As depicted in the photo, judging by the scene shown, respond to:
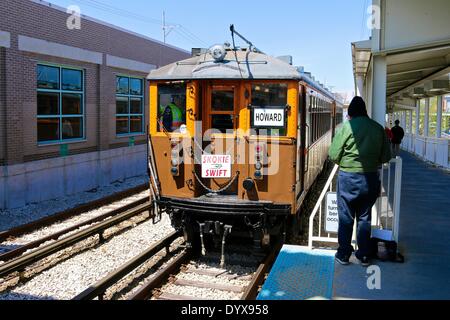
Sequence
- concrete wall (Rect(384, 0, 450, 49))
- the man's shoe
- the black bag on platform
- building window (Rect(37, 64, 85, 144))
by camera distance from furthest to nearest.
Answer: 1. building window (Rect(37, 64, 85, 144))
2. concrete wall (Rect(384, 0, 450, 49))
3. the black bag on platform
4. the man's shoe

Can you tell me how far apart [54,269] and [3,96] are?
638 centimetres

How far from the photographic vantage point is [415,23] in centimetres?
632

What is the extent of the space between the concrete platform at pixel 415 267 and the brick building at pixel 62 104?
369 inches

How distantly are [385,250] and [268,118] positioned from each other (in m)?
2.52

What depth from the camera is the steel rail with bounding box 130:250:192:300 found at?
6109 mm

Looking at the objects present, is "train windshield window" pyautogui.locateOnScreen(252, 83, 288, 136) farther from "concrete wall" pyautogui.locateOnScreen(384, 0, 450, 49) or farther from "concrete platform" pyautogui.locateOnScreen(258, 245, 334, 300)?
"concrete platform" pyautogui.locateOnScreen(258, 245, 334, 300)

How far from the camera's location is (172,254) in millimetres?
8062

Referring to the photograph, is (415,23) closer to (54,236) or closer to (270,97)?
(270,97)

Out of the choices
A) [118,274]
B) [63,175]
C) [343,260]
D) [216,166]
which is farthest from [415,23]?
[63,175]

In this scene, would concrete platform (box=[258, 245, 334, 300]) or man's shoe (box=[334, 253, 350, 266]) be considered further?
man's shoe (box=[334, 253, 350, 266])

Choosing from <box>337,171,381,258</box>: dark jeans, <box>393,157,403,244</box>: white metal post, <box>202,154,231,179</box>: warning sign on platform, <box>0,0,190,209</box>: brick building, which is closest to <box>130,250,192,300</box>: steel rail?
<box>202,154,231,179</box>: warning sign on platform

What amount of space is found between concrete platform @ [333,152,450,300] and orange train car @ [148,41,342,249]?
1.76 metres

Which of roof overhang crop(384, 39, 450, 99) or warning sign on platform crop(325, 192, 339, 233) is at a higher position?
roof overhang crop(384, 39, 450, 99)
